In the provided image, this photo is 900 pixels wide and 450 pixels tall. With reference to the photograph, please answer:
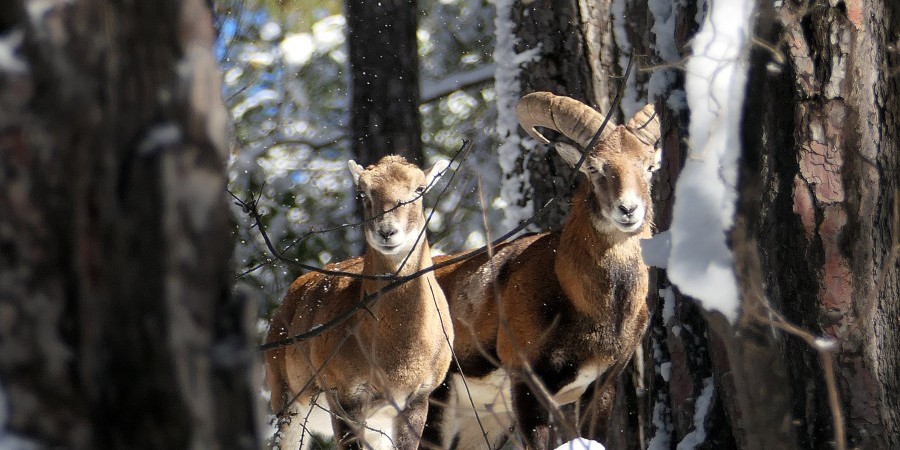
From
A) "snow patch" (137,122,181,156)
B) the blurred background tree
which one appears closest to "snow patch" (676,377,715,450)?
"snow patch" (137,122,181,156)

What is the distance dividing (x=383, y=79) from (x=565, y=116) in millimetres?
5411

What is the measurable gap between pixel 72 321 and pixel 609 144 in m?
5.10

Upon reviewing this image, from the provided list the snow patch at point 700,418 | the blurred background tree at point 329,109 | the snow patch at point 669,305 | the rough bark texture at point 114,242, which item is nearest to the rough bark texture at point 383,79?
the blurred background tree at point 329,109

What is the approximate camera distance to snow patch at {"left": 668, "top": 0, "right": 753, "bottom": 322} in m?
3.06

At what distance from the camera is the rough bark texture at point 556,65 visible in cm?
877

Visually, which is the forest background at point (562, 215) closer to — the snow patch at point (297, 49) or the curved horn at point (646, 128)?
the curved horn at point (646, 128)

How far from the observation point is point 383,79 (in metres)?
11.9

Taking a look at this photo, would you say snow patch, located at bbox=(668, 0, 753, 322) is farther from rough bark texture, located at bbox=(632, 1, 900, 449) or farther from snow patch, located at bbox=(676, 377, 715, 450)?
snow patch, located at bbox=(676, 377, 715, 450)

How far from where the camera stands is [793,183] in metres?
3.86

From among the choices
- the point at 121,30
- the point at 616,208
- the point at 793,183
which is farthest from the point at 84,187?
the point at 616,208

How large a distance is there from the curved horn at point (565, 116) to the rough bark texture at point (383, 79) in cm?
444

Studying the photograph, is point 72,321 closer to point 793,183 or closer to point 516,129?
point 793,183

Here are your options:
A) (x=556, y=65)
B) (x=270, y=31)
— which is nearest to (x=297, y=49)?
(x=270, y=31)

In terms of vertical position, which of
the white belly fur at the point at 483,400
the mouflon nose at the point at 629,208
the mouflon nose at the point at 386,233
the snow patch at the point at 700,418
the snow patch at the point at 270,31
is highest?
the snow patch at the point at 270,31
